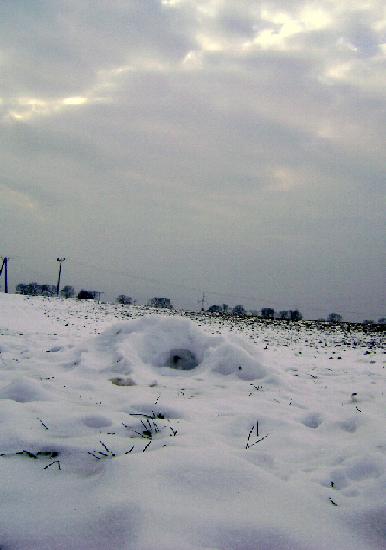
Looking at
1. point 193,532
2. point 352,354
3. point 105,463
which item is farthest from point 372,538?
point 352,354

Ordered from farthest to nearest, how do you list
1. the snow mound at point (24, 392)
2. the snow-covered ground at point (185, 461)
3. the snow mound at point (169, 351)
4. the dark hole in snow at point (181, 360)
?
the dark hole in snow at point (181, 360) < the snow mound at point (169, 351) < the snow mound at point (24, 392) < the snow-covered ground at point (185, 461)

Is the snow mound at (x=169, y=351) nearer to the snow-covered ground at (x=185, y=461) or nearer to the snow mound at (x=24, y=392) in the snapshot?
the snow-covered ground at (x=185, y=461)

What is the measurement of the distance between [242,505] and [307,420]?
7.39 feet

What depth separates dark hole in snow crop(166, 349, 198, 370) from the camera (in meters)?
6.22

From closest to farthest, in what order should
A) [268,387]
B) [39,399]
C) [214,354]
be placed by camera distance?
1. [39,399]
2. [268,387]
3. [214,354]

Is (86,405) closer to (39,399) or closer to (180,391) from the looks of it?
(39,399)

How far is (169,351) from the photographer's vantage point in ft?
20.8

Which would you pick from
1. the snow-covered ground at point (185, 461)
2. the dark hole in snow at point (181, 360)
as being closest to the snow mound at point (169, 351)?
the dark hole in snow at point (181, 360)

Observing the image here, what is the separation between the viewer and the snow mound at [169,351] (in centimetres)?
555

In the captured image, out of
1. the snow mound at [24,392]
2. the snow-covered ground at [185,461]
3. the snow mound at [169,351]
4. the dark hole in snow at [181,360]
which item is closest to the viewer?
the snow-covered ground at [185,461]

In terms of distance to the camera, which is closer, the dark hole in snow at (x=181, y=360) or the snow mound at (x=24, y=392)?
the snow mound at (x=24, y=392)

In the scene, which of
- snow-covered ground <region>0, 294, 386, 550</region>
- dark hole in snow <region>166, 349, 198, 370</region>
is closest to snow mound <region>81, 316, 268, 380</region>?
dark hole in snow <region>166, 349, 198, 370</region>

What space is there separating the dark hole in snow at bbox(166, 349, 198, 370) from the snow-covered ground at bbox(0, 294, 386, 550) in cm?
82

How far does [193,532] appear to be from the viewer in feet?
5.00
